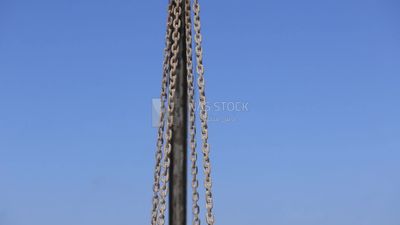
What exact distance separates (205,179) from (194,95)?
0.71 m

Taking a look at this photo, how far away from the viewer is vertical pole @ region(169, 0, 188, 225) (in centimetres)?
406

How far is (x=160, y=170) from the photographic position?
418 cm

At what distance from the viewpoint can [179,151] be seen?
13.6ft

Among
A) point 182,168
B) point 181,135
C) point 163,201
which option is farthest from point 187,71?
point 163,201

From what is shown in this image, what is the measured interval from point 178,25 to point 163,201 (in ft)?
4.85

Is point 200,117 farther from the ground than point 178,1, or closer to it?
closer to it

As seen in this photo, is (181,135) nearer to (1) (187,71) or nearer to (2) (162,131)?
(2) (162,131)

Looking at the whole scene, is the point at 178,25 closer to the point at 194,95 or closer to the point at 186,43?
the point at 186,43

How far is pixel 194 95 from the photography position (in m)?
4.27

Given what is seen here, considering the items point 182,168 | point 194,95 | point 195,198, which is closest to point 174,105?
point 194,95

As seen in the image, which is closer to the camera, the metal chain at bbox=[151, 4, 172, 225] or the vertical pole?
the vertical pole

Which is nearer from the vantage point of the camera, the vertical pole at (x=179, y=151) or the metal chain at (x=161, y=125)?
the vertical pole at (x=179, y=151)

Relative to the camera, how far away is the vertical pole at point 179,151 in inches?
→ 160

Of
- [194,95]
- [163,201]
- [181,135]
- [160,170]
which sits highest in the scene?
[194,95]
